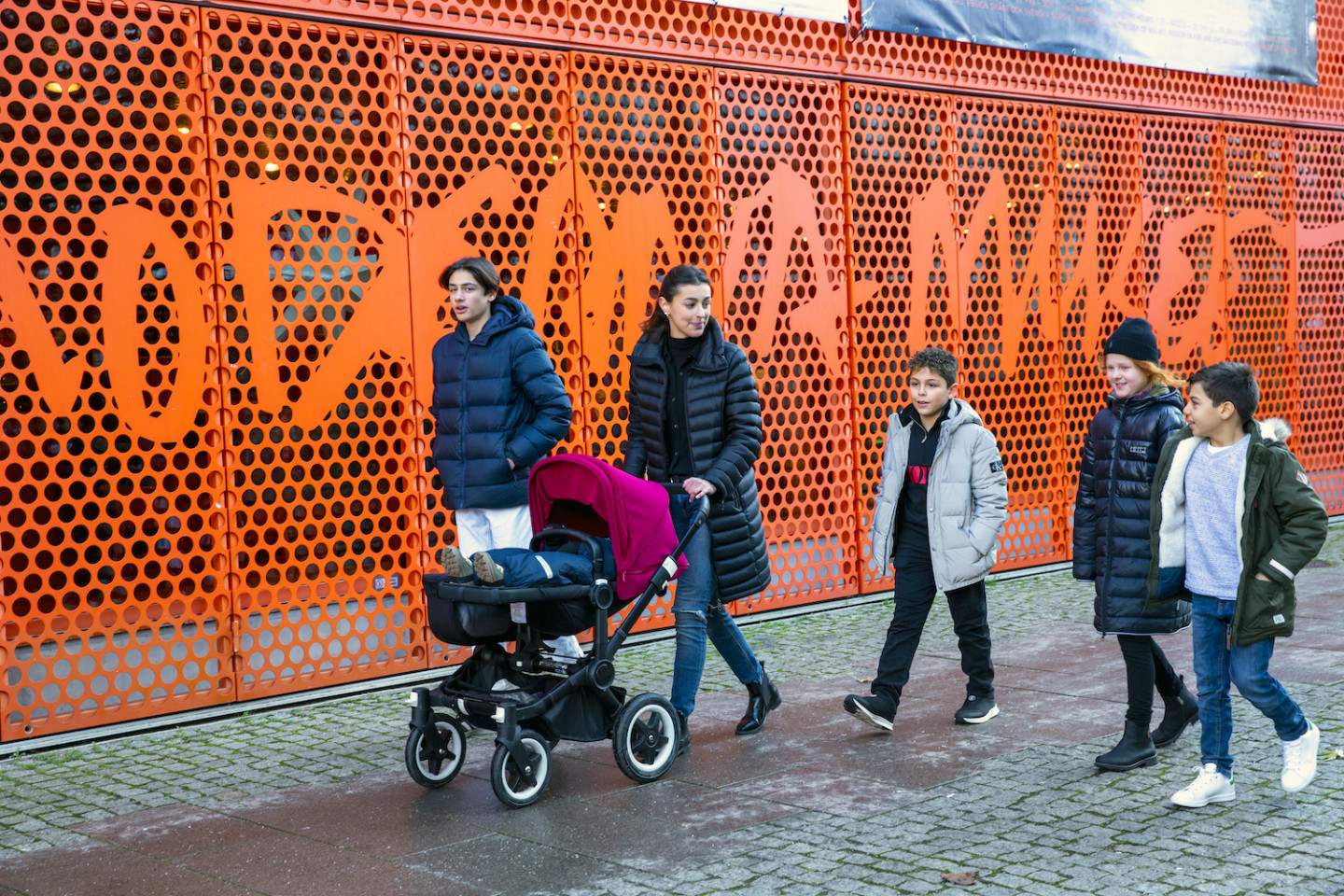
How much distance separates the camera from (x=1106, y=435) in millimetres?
6051

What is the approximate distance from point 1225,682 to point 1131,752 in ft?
1.98

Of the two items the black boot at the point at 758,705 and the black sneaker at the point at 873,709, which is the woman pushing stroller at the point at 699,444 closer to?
the black boot at the point at 758,705

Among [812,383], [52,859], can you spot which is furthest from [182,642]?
[812,383]

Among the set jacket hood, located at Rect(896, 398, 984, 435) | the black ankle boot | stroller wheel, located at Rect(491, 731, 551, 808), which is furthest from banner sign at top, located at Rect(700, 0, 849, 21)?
stroller wheel, located at Rect(491, 731, 551, 808)

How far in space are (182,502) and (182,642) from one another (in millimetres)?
795

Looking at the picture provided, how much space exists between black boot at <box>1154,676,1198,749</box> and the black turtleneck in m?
2.36

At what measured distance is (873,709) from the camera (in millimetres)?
6566

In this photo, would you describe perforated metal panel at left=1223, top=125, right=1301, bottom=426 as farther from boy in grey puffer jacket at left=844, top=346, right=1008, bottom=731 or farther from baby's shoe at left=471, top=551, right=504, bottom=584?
baby's shoe at left=471, top=551, right=504, bottom=584

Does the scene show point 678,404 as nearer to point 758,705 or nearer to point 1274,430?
point 758,705

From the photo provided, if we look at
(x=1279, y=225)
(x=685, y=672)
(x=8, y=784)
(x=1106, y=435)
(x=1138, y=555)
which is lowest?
(x=8, y=784)

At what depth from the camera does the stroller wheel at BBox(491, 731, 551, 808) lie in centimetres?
557

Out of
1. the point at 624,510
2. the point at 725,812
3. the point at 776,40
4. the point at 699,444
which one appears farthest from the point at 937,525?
the point at 776,40

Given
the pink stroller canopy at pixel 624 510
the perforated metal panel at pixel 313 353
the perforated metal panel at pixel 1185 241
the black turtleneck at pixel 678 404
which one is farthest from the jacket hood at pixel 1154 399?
the perforated metal panel at pixel 1185 241

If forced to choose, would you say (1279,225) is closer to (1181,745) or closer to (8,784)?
(1181,745)
